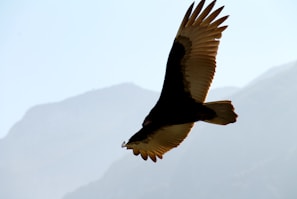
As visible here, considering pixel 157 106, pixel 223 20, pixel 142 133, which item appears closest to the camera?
pixel 223 20

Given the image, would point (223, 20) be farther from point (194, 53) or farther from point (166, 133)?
point (166, 133)

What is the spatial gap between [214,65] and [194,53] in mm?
452

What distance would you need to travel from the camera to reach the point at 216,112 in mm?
7637

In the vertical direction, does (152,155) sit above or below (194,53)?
below

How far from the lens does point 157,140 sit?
871 cm

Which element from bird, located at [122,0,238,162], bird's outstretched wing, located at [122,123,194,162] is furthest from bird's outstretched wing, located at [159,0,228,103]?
bird's outstretched wing, located at [122,123,194,162]

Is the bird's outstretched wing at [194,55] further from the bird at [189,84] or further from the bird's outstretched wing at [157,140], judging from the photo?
the bird's outstretched wing at [157,140]

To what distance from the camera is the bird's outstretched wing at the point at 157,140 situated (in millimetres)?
8383

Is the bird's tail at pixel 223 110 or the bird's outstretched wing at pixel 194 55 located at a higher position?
the bird's outstretched wing at pixel 194 55

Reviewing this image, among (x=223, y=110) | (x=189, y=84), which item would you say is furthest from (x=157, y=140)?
(x=223, y=110)

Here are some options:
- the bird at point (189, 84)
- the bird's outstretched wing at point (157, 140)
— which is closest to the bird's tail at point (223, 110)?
the bird at point (189, 84)

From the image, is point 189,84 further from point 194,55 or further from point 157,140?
point 157,140

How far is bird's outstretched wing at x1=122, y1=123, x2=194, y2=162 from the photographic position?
8383mm

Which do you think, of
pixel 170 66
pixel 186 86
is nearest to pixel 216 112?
pixel 186 86
